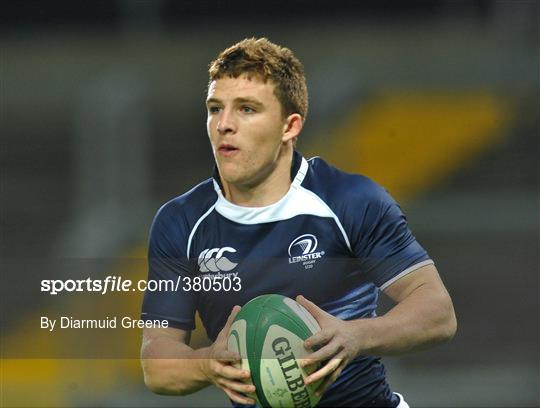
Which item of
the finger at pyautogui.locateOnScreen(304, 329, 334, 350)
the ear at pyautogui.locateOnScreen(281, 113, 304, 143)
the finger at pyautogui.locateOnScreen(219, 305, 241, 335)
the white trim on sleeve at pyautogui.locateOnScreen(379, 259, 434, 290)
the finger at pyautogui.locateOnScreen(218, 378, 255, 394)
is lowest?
the finger at pyautogui.locateOnScreen(218, 378, 255, 394)

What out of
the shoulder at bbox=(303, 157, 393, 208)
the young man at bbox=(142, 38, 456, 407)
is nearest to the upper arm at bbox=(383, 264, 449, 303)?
the young man at bbox=(142, 38, 456, 407)

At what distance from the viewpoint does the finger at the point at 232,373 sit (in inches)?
96.3

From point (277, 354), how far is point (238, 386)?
0.45 ft

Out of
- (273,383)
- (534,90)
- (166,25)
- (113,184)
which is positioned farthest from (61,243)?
(534,90)

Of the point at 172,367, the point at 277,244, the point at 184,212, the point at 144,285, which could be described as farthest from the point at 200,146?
the point at 172,367

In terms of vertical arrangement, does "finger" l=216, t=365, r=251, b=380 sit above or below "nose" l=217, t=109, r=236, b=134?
below

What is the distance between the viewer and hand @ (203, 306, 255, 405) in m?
2.46

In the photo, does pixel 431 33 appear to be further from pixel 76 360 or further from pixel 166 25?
pixel 76 360

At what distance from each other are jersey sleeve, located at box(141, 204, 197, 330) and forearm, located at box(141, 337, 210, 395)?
3.1 inches

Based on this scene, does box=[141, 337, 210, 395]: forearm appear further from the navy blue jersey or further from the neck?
the neck

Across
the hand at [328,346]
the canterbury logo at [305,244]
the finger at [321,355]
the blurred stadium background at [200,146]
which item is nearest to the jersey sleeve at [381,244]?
the canterbury logo at [305,244]

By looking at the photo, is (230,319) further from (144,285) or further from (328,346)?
(144,285)

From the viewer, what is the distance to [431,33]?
3.52 m

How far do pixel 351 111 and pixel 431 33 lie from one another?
17.5 inches
